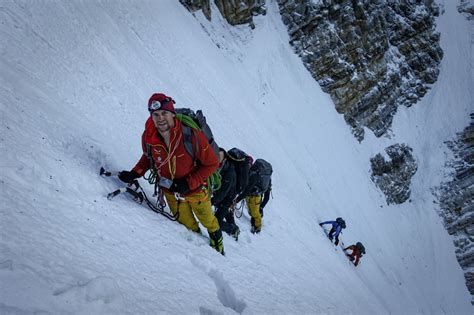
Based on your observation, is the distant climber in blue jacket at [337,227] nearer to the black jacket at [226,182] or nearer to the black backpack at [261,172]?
the black backpack at [261,172]

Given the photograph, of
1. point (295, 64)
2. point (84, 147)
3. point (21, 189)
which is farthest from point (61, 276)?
point (295, 64)

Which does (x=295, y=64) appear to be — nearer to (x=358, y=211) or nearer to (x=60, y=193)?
(x=358, y=211)

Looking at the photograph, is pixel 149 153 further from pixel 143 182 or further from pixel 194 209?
→ pixel 143 182

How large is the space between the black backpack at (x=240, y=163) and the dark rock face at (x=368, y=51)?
20642 mm

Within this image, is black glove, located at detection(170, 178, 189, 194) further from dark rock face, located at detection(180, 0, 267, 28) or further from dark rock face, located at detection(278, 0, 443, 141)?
dark rock face, located at detection(278, 0, 443, 141)

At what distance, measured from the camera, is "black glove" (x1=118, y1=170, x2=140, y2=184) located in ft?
15.5

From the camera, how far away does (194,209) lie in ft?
16.8

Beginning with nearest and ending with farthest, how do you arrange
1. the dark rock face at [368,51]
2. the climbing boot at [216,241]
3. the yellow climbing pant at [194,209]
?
the yellow climbing pant at [194,209], the climbing boot at [216,241], the dark rock face at [368,51]

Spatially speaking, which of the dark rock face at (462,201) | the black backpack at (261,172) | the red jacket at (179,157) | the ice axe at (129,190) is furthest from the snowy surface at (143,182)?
the dark rock face at (462,201)

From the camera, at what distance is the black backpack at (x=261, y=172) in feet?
25.7

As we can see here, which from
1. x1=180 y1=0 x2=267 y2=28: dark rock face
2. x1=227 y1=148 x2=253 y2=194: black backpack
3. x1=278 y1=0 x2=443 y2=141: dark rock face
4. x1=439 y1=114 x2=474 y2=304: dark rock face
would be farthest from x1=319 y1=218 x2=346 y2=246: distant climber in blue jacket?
x1=439 y1=114 x2=474 y2=304: dark rock face

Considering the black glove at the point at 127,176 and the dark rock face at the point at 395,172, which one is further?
the dark rock face at the point at 395,172

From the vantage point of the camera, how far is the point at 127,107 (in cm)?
761

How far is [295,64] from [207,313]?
23.2 m
